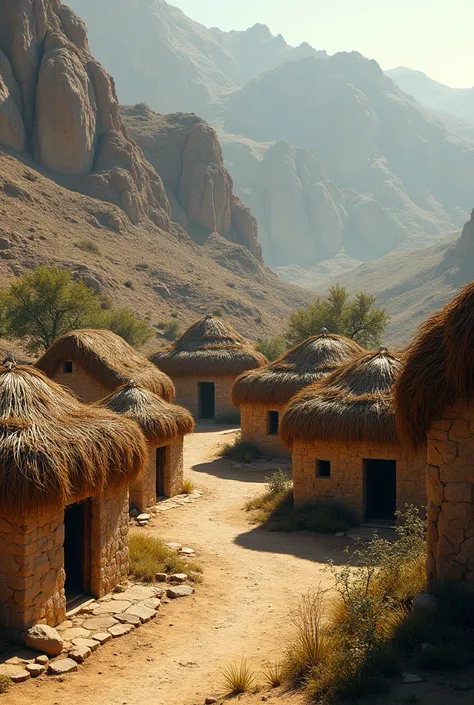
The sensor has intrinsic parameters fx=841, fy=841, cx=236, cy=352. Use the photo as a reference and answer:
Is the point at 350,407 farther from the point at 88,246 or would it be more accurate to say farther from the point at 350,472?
the point at 88,246

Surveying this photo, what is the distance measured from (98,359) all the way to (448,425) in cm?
1297

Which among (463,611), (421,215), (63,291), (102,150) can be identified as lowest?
(463,611)

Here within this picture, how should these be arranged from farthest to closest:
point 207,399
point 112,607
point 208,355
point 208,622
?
point 207,399 < point 208,355 < point 112,607 < point 208,622

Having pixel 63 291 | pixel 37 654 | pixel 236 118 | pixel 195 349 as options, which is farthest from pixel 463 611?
pixel 236 118

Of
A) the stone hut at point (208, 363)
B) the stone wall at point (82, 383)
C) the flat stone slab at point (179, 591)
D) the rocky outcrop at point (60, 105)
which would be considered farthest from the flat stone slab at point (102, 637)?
the rocky outcrop at point (60, 105)

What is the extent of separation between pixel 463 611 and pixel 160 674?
330 cm

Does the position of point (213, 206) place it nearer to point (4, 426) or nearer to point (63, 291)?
point (63, 291)

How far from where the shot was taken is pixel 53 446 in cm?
984

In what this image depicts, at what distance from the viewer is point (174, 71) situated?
572 ft

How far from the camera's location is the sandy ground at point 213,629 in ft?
27.8

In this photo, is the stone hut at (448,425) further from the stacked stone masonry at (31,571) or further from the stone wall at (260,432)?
the stone wall at (260,432)

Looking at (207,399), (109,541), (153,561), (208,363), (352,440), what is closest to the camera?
(109,541)

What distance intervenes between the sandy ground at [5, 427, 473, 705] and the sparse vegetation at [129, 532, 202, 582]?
34 cm

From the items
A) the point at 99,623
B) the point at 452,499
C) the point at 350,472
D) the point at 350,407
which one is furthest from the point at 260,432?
the point at 452,499
